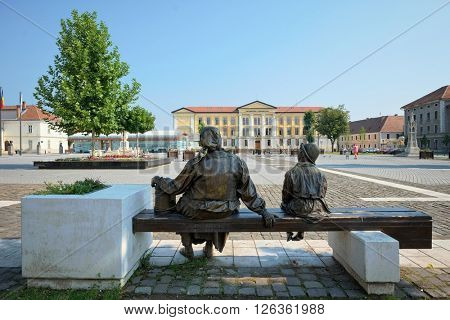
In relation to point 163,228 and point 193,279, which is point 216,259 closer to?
point 193,279

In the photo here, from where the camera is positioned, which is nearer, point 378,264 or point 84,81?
point 378,264

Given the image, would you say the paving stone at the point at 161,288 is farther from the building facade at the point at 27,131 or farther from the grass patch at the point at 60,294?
the building facade at the point at 27,131

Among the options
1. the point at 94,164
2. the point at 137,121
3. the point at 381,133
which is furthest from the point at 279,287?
the point at 381,133

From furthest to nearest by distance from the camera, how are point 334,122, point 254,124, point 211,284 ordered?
point 254,124
point 334,122
point 211,284

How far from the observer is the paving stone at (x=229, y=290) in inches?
125

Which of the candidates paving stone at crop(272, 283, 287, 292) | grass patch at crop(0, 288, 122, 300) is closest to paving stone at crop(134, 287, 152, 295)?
grass patch at crop(0, 288, 122, 300)

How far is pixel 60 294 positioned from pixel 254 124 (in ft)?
303

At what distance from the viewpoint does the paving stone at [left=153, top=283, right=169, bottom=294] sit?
3.24 metres

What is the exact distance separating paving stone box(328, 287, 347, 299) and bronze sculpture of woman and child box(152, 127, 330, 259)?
28.1 inches

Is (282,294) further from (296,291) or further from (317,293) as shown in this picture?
(317,293)

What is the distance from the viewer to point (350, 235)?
3535 millimetres

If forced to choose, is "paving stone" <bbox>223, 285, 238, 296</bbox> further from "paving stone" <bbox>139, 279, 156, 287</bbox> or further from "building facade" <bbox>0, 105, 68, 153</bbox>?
"building facade" <bbox>0, 105, 68, 153</bbox>

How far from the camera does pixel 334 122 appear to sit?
2616 inches
